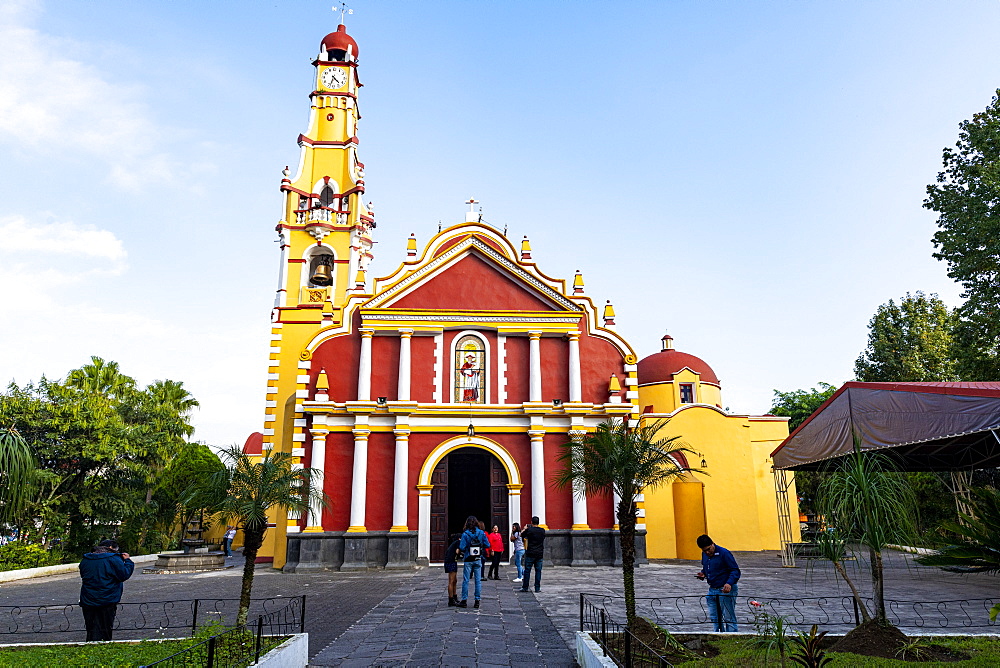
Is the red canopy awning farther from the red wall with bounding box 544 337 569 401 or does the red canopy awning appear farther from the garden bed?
the red wall with bounding box 544 337 569 401

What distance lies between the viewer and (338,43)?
3309 cm

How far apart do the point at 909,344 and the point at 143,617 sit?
36.1m

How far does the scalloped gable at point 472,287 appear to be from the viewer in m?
23.2

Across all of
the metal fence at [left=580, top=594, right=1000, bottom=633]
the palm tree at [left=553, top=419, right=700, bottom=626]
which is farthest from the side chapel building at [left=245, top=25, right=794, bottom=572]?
the palm tree at [left=553, top=419, right=700, bottom=626]

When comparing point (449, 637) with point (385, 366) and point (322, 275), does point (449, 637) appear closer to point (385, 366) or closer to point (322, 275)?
point (385, 366)

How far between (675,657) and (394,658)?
3.41m

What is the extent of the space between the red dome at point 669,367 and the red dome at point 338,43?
2159 centimetres

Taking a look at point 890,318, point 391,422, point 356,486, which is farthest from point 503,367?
point 890,318

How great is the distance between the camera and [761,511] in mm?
27719

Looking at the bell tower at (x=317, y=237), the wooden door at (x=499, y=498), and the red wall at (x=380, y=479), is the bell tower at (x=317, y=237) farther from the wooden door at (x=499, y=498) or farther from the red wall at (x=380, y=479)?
the wooden door at (x=499, y=498)

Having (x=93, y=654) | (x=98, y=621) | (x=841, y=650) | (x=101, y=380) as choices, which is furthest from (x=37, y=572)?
(x=841, y=650)

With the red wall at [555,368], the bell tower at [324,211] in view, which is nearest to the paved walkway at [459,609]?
the red wall at [555,368]

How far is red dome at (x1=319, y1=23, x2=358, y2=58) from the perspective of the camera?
32984mm

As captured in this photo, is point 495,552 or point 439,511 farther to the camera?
point 439,511
